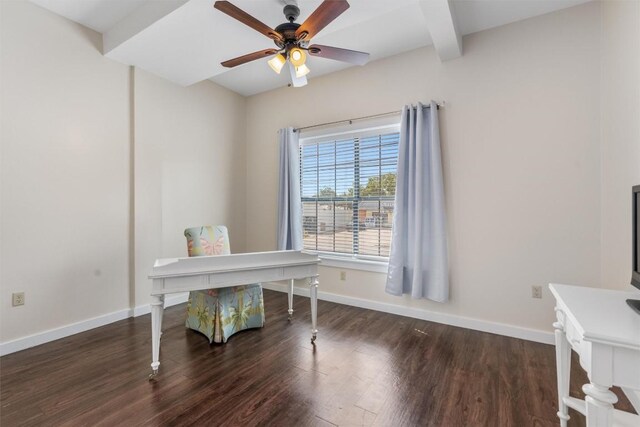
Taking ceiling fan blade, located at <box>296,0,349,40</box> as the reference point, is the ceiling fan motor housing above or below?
above

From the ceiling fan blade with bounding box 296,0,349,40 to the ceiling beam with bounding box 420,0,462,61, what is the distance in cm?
84

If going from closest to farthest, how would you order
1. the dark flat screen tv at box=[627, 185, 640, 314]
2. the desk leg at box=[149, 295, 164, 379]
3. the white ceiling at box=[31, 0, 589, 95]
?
the dark flat screen tv at box=[627, 185, 640, 314]
the desk leg at box=[149, 295, 164, 379]
the white ceiling at box=[31, 0, 589, 95]

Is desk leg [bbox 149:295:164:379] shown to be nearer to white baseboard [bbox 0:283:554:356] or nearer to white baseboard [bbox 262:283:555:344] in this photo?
white baseboard [bbox 0:283:554:356]

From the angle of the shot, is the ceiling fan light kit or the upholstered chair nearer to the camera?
the ceiling fan light kit

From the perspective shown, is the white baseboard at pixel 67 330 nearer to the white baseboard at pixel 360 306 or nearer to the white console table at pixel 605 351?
the white baseboard at pixel 360 306

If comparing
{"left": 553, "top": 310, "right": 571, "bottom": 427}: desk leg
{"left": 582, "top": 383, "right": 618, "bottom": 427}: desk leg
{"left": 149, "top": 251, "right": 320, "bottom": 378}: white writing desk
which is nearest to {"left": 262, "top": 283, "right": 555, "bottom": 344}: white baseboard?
{"left": 149, "top": 251, "right": 320, "bottom": 378}: white writing desk

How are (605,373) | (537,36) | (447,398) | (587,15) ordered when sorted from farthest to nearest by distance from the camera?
(537,36), (587,15), (447,398), (605,373)

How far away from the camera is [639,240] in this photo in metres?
1.34

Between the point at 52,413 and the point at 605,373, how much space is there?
9.00 feet

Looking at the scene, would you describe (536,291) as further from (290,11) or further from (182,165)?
(182,165)

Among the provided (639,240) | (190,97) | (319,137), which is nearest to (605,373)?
(639,240)

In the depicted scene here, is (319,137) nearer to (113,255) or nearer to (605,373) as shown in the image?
(113,255)

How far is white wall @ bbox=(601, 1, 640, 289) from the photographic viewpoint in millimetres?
1786

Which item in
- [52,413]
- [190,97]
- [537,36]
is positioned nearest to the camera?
[52,413]
